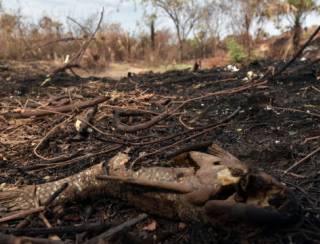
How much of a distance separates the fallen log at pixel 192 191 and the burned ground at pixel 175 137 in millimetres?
65

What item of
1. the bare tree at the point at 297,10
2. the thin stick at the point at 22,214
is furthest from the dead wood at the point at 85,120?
the bare tree at the point at 297,10

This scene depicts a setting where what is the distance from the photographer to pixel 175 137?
364 cm

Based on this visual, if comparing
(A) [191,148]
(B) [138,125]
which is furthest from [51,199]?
(B) [138,125]

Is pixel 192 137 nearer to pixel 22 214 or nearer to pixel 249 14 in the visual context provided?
pixel 22 214

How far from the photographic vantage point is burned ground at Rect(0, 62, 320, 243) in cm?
239

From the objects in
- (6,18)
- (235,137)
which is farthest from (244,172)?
(6,18)

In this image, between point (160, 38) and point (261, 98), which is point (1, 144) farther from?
point (160, 38)

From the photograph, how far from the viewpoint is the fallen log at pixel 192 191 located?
2.15 meters

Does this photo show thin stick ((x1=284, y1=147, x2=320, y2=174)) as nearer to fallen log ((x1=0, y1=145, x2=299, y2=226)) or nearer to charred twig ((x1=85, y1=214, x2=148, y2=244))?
fallen log ((x1=0, y1=145, x2=299, y2=226))

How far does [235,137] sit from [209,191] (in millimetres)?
1642

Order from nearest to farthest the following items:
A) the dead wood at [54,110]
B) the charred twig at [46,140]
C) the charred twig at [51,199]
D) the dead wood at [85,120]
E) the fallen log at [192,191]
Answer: the fallen log at [192,191], the charred twig at [51,199], the charred twig at [46,140], the dead wood at [85,120], the dead wood at [54,110]

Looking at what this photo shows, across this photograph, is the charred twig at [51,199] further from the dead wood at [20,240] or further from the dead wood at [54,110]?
the dead wood at [54,110]

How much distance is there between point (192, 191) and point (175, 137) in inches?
53.1

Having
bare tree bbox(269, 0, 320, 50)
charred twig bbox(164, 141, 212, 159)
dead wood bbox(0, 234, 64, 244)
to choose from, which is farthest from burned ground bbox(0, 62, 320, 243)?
bare tree bbox(269, 0, 320, 50)
